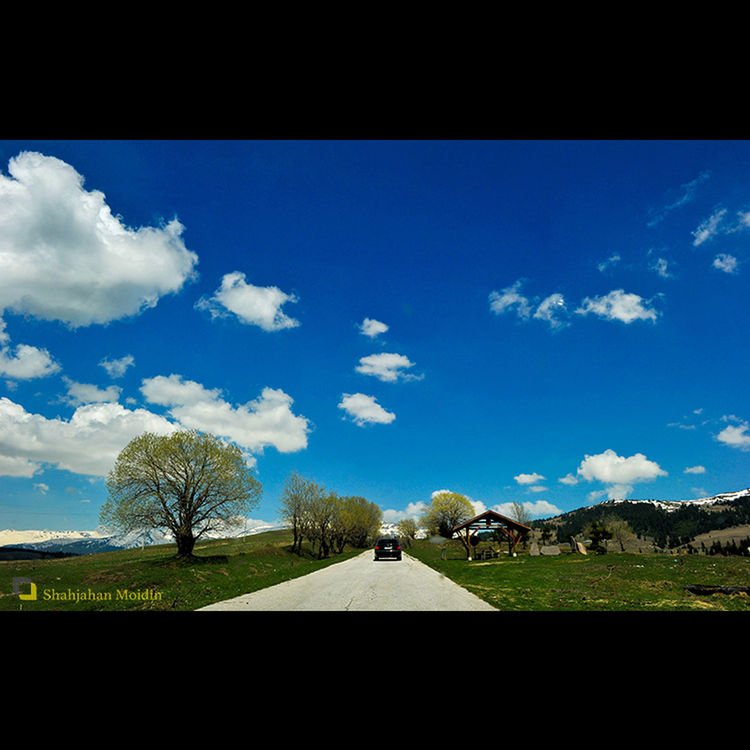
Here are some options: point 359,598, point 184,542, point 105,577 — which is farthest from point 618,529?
point 105,577

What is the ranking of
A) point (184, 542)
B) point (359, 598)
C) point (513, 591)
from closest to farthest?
point (359, 598), point (513, 591), point (184, 542)

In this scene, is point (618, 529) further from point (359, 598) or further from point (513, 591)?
point (359, 598)

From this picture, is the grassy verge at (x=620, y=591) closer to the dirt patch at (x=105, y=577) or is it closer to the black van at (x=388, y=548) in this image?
the dirt patch at (x=105, y=577)

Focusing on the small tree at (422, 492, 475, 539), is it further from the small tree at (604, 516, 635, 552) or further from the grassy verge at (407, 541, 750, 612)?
the grassy verge at (407, 541, 750, 612)

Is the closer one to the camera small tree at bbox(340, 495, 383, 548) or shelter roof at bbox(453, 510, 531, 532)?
shelter roof at bbox(453, 510, 531, 532)

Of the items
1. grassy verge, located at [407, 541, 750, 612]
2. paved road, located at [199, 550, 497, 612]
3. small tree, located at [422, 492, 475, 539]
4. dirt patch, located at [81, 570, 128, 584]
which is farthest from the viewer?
small tree, located at [422, 492, 475, 539]

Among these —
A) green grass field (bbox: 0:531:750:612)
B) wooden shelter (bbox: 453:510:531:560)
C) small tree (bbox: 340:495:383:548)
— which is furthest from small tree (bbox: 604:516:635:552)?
small tree (bbox: 340:495:383:548)

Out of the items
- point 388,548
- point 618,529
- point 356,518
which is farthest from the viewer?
point 356,518

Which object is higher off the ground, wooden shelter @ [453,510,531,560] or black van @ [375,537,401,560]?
wooden shelter @ [453,510,531,560]
